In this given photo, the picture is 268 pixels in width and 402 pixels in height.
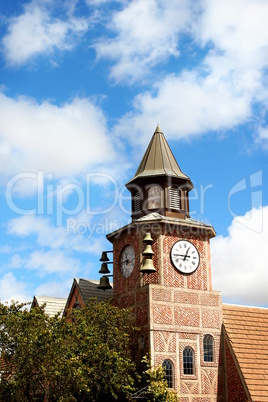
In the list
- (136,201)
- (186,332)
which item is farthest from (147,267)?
(136,201)

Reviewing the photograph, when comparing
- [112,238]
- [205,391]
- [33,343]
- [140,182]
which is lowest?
[205,391]

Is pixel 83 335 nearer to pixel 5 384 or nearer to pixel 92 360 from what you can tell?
pixel 92 360

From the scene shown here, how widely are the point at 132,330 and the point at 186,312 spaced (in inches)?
121

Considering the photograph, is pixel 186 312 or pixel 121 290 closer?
pixel 186 312

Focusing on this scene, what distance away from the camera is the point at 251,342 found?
32375 mm

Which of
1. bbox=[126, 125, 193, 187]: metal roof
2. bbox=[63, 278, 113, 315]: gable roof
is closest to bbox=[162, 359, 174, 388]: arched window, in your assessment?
bbox=[63, 278, 113, 315]: gable roof

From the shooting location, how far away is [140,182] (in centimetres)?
3581

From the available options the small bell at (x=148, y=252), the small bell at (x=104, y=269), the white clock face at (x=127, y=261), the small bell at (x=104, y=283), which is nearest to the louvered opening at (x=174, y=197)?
the white clock face at (x=127, y=261)

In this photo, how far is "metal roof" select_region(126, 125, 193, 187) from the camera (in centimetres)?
3550

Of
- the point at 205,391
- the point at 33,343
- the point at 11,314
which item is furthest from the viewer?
the point at 205,391

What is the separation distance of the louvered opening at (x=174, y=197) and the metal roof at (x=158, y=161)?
0.83 metres

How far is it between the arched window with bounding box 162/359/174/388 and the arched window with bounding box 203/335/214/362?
7.37ft

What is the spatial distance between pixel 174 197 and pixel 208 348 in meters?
8.94

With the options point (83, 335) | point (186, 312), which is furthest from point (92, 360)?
point (186, 312)
